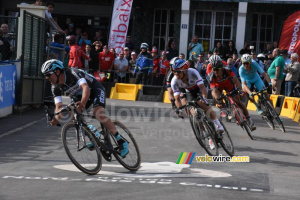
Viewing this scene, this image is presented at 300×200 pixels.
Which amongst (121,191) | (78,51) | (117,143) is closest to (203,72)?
(78,51)

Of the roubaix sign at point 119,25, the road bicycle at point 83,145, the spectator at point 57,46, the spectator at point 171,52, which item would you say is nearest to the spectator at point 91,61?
the roubaix sign at point 119,25

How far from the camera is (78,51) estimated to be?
2186cm

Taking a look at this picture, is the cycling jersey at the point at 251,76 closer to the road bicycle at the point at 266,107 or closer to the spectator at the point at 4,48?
the road bicycle at the point at 266,107

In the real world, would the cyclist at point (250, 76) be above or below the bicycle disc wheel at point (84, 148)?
above

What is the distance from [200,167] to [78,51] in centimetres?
1256

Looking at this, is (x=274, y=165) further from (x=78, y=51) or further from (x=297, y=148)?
(x=78, y=51)

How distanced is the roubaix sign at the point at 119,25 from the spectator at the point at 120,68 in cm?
88

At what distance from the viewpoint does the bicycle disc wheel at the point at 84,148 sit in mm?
8781

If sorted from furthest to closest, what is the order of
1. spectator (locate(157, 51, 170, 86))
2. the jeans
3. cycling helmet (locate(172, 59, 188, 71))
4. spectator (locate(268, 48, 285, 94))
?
1. spectator (locate(157, 51, 170, 86))
2. the jeans
3. spectator (locate(268, 48, 285, 94))
4. cycling helmet (locate(172, 59, 188, 71))

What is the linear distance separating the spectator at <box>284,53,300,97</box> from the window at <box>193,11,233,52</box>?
8818 mm

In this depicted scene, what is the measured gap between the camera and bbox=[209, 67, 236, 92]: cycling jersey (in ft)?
45.5

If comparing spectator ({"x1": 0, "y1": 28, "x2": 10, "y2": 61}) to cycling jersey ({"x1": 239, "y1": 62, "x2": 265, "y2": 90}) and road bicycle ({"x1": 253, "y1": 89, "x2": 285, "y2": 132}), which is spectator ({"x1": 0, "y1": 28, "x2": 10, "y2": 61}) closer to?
cycling jersey ({"x1": 239, "y1": 62, "x2": 265, "y2": 90})

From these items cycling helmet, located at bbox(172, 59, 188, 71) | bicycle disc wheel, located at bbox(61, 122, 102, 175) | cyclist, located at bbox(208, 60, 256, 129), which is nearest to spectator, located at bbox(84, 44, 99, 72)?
cyclist, located at bbox(208, 60, 256, 129)

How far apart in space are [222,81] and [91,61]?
391 inches
